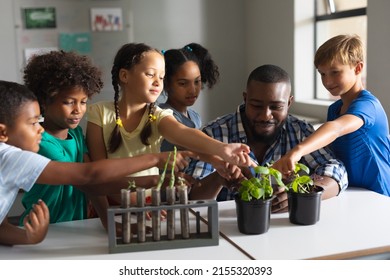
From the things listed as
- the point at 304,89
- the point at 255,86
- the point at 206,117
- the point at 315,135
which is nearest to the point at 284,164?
the point at 315,135

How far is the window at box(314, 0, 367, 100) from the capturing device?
3555 millimetres

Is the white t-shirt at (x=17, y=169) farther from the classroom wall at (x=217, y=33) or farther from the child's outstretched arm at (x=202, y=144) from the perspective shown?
the classroom wall at (x=217, y=33)

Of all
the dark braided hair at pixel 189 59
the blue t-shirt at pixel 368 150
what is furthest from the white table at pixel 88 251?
the dark braided hair at pixel 189 59

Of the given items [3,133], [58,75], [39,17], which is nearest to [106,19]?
[39,17]

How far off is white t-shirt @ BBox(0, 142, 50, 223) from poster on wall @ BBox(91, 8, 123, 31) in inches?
127

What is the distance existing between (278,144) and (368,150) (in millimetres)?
348

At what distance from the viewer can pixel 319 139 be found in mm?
1608

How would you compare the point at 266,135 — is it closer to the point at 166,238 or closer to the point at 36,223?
the point at 166,238

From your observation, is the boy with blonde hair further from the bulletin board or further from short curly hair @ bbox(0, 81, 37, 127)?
the bulletin board

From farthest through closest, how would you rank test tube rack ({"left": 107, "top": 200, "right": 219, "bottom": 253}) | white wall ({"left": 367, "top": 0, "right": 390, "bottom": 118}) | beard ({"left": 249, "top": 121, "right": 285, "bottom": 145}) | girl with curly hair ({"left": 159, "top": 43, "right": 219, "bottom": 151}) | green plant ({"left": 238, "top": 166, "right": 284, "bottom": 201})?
white wall ({"left": 367, "top": 0, "right": 390, "bottom": 118}), girl with curly hair ({"left": 159, "top": 43, "right": 219, "bottom": 151}), beard ({"left": 249, "top": 121, "right": 285, "bottom": 145}), green plant ({"left": 238, "top": 166, "right": 284, "bottom": 201}), test tube rack ({"left": 107, "top": 200, "right": 219, "bottom": 253})

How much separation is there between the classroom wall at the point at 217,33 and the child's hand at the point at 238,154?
2540 mm

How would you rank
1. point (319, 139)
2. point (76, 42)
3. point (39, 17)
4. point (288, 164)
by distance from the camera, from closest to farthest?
point (288, 164) → point (319, 139) → point (39, 17) → point (76, 42)

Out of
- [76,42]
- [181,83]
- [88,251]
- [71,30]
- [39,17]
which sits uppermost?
[39,17]

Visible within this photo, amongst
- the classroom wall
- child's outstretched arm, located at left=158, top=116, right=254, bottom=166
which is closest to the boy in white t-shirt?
child's outstretched arm, located at left=158, top=116, right=254, bottom=166
